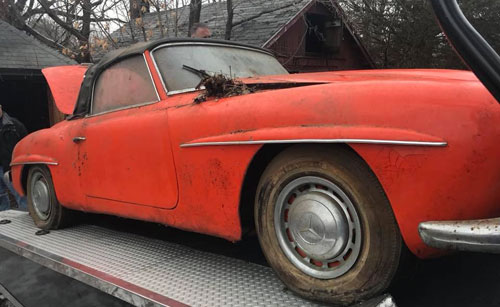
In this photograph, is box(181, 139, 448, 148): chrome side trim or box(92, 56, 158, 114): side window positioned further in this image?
box(92, 56, 158, 114): side window

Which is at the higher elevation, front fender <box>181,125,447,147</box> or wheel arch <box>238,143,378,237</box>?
front fender <box>181,125,447,147</box>

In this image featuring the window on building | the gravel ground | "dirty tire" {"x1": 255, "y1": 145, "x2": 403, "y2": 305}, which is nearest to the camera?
"dirty tire" {"x1": 255, "y1": 145, "x2": 403, "y2": 305}

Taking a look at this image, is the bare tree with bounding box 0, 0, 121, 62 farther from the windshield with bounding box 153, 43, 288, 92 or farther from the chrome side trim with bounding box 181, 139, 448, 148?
the chrome side trim with bounding box 181, 139, 448, 148

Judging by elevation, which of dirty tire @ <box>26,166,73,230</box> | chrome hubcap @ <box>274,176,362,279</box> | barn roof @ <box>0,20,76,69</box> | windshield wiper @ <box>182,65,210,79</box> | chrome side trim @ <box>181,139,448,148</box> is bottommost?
dirty tire @ <box>26,166,73,230</box>

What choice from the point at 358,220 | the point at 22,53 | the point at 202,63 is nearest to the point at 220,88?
the point at 202,63

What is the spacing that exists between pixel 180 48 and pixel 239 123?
4.06 feet

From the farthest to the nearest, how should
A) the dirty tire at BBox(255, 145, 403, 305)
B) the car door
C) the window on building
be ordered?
the window on building
the car door
the dirty tire at BBox(255, 145, 403, 305)

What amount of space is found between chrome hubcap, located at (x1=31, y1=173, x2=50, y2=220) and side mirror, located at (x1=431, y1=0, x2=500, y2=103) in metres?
3.56

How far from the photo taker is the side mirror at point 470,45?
4.56ft

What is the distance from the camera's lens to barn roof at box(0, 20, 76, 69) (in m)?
7.69

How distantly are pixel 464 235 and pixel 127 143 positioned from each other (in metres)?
2.10

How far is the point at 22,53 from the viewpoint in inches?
327

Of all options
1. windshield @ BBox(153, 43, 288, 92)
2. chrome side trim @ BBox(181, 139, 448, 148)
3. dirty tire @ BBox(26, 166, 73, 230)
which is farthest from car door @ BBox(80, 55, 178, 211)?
dirty tire @ BBox(26, 166, 73, 230)

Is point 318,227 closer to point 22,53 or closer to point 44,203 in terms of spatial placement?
point 44,203
